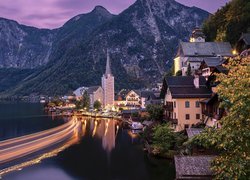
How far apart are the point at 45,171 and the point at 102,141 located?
3151 centimetres

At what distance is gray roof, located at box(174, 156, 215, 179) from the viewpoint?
100ft

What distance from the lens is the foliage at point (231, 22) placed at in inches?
4227

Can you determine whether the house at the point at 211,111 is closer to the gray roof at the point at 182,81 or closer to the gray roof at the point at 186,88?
the gray roof at the point at 186,88

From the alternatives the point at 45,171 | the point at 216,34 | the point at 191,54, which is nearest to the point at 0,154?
the point at 45,171

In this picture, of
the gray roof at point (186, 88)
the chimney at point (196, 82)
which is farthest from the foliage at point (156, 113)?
the chimney at point (196, 82)

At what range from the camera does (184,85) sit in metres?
66.2

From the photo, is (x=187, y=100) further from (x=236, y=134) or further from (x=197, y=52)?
(x=197, y=52)

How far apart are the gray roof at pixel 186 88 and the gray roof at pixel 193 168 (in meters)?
31.6

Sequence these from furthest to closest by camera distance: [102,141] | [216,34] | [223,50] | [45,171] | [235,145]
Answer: [216,34] → [223,50] → [102,141] → [45,171] → [235,145]

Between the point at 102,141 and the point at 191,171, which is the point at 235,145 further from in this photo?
the point at 102,141

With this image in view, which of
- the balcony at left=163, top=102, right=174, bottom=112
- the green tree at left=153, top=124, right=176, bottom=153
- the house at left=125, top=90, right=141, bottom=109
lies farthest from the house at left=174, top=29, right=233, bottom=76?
the house at left=125, top=90, right=141, bottom=109

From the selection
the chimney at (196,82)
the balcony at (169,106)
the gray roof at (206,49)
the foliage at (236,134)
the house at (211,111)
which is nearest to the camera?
the foliage at (236,134)

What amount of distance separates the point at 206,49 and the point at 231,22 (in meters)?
12.2

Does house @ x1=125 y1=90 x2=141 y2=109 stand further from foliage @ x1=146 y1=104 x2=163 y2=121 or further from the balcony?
the balcony
